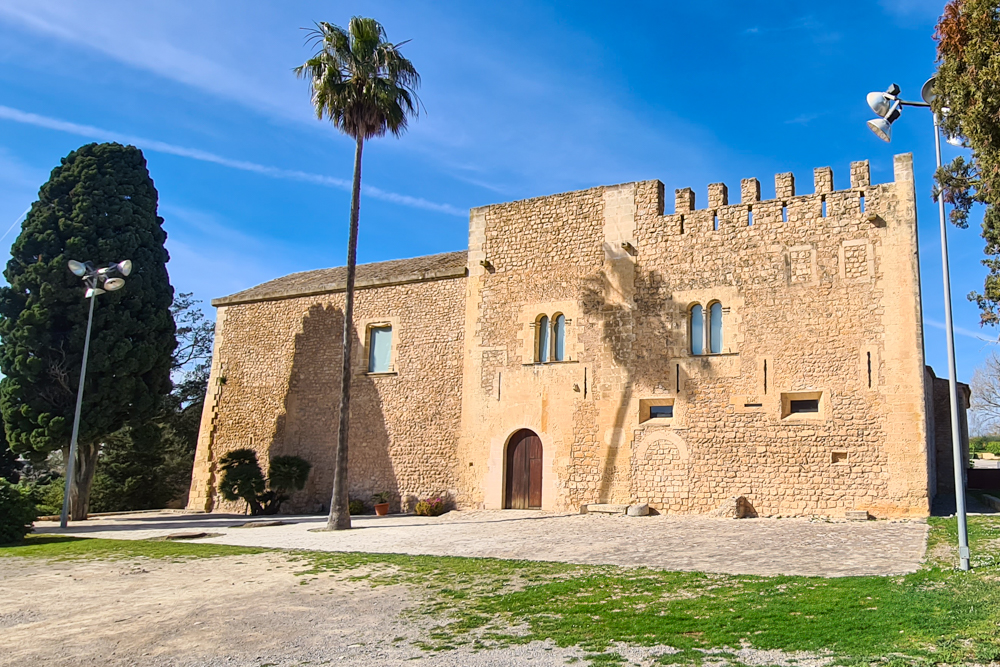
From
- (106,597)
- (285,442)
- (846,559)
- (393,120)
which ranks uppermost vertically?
(393,120)

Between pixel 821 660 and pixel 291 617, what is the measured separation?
5.52m

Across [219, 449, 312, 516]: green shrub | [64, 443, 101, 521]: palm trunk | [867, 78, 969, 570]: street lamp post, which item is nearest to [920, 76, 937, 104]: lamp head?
[867, 78, 969, 570]: street lamp post

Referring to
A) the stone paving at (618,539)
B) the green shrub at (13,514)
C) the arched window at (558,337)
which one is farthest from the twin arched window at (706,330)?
the green shrub at (13,514)

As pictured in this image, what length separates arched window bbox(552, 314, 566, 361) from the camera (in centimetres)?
1995

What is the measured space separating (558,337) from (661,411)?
3.29 meters

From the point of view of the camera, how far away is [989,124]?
312 inches

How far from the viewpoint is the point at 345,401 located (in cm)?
1770

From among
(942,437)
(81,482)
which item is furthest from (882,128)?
(81,482)

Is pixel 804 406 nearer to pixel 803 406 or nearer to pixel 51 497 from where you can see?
pixel 803 406

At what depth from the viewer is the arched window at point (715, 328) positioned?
59.3 ft

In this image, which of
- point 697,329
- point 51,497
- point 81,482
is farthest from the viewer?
point 51,497

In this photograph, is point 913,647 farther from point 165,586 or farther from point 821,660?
point 165,586

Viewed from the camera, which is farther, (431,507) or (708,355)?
(431,507)

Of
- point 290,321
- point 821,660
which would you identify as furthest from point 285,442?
point 821,660
